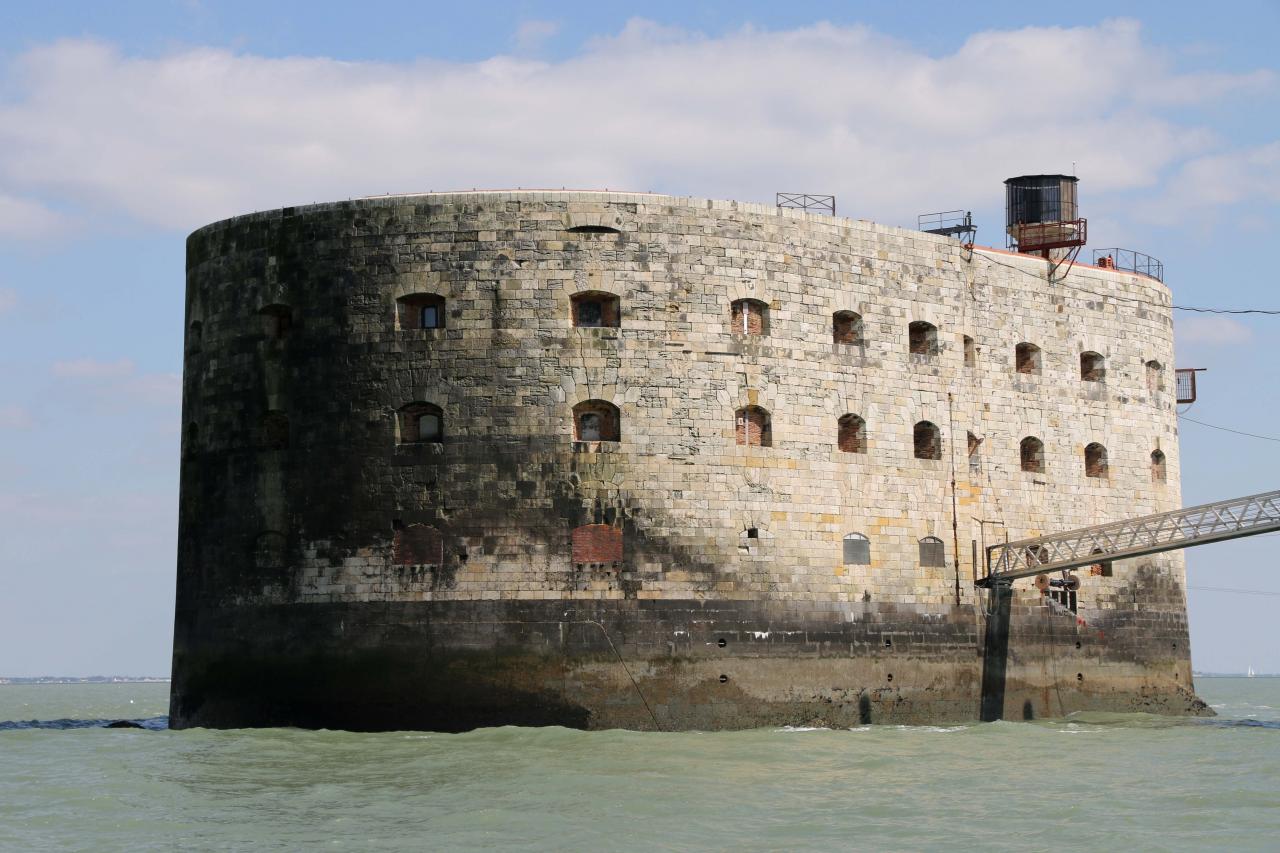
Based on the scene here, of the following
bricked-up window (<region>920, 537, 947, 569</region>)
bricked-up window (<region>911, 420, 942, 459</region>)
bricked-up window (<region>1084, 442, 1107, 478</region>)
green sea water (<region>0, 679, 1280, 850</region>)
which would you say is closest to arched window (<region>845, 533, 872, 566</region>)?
bricked-up window (<region>920, 537, 947, 569</region>)

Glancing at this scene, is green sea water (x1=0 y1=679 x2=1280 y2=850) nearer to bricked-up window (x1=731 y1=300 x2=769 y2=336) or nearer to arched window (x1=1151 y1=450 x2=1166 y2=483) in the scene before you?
bricked-up window (x1=731 y1=300 x2=769 y2=336)

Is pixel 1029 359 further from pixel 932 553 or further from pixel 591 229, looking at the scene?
pixel 591 229

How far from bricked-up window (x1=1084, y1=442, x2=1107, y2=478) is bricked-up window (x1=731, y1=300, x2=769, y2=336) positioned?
986 cm

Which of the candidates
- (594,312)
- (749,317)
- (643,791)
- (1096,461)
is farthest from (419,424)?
(1096,461)

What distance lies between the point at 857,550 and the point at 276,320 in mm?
12093

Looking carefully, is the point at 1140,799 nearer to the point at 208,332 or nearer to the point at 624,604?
the point at 624,604

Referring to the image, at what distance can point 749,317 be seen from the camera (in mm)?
35250

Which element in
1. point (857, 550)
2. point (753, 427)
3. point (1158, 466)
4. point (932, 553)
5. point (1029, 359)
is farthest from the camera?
point (1158, 466)

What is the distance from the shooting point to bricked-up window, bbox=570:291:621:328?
34219 millimetres

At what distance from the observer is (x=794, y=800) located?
25.6 metres

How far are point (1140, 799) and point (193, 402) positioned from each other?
20.4m

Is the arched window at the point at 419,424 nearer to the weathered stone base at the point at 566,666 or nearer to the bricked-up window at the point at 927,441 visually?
the weathered stone base at the point at 566,666

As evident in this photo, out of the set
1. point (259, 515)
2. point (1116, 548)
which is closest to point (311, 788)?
point (259, 515)

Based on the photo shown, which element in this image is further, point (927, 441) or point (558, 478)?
point (927, 441)
